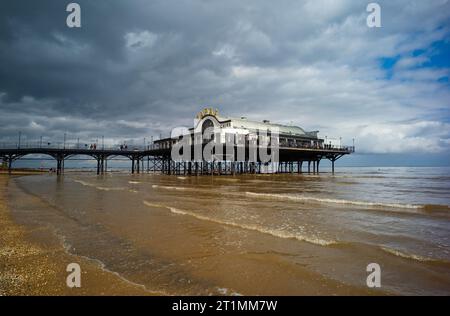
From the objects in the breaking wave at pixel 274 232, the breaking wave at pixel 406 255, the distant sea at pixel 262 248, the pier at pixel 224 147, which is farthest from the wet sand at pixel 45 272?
the pier at pixel 224 147

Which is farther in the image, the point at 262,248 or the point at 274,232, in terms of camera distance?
the point at 274,232

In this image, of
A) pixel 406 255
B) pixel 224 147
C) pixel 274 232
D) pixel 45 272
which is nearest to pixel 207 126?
pixel 224 147

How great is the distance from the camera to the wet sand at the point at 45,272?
11.6 ft

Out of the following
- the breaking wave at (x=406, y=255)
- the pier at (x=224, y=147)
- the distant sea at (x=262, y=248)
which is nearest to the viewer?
the distant sea at (x=262, y=248)

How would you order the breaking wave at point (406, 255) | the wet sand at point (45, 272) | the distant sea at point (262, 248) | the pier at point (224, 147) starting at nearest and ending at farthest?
the wet sand at point (45, 272), the distant sea at point (262, 248), the breaking wave at point (406, 255), the pier at point (224, 147)

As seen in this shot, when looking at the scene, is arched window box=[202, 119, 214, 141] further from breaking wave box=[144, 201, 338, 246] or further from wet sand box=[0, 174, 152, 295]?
wet sand box=[0, 174, 152, 295]

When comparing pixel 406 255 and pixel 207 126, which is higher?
pixel 207 126

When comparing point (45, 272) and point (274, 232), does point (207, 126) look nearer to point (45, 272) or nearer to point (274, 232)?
point (274, 232)

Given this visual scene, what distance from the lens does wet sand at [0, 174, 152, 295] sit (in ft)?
11.6

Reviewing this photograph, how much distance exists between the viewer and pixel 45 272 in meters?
4.21

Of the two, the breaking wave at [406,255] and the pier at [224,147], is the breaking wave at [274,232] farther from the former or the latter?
the pier at [224,147]
